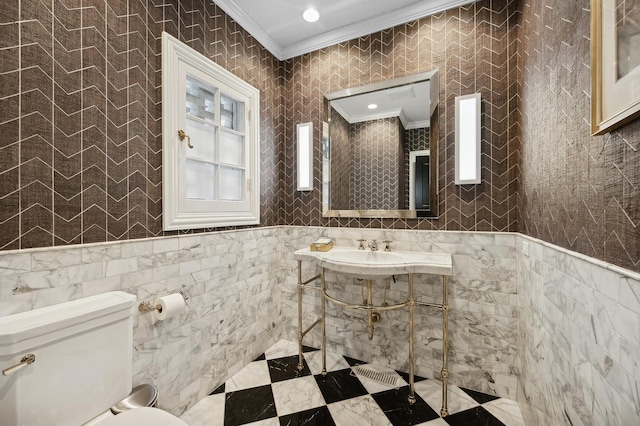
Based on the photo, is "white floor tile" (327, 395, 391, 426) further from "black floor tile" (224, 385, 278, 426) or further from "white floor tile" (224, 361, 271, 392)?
"white floor tile" (224, 361, 271, 392)

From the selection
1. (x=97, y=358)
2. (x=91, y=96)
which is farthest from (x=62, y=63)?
(x=97, y=358)

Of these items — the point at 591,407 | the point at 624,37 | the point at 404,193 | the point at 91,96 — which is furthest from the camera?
the point at 404,193

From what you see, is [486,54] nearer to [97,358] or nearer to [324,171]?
[324,171]

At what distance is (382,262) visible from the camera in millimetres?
1671

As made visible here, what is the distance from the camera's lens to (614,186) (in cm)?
70

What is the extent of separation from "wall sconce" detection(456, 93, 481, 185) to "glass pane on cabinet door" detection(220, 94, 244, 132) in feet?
5.15

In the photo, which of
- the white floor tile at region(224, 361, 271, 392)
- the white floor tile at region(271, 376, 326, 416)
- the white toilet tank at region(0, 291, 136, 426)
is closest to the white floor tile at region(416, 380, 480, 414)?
the white floor tile at region(271, 376, 326, 416)

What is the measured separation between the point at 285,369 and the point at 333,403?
0.49 m

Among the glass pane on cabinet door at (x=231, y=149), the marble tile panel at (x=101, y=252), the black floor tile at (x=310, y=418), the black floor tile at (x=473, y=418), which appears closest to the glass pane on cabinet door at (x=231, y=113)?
the glass pane on cabinet door at (x=231, y=149)

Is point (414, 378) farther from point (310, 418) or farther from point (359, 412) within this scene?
point (310, 418)

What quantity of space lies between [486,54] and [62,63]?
7.57 feet

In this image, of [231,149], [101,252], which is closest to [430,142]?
[231,149]

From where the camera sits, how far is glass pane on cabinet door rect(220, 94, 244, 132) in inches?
76.2

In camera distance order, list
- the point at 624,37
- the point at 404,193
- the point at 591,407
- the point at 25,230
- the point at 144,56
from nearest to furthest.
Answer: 1. the point at 624,37
2. the point at 591,407
3. the point at 25,230
4. the point at 144,56
5. the point at 404,193
